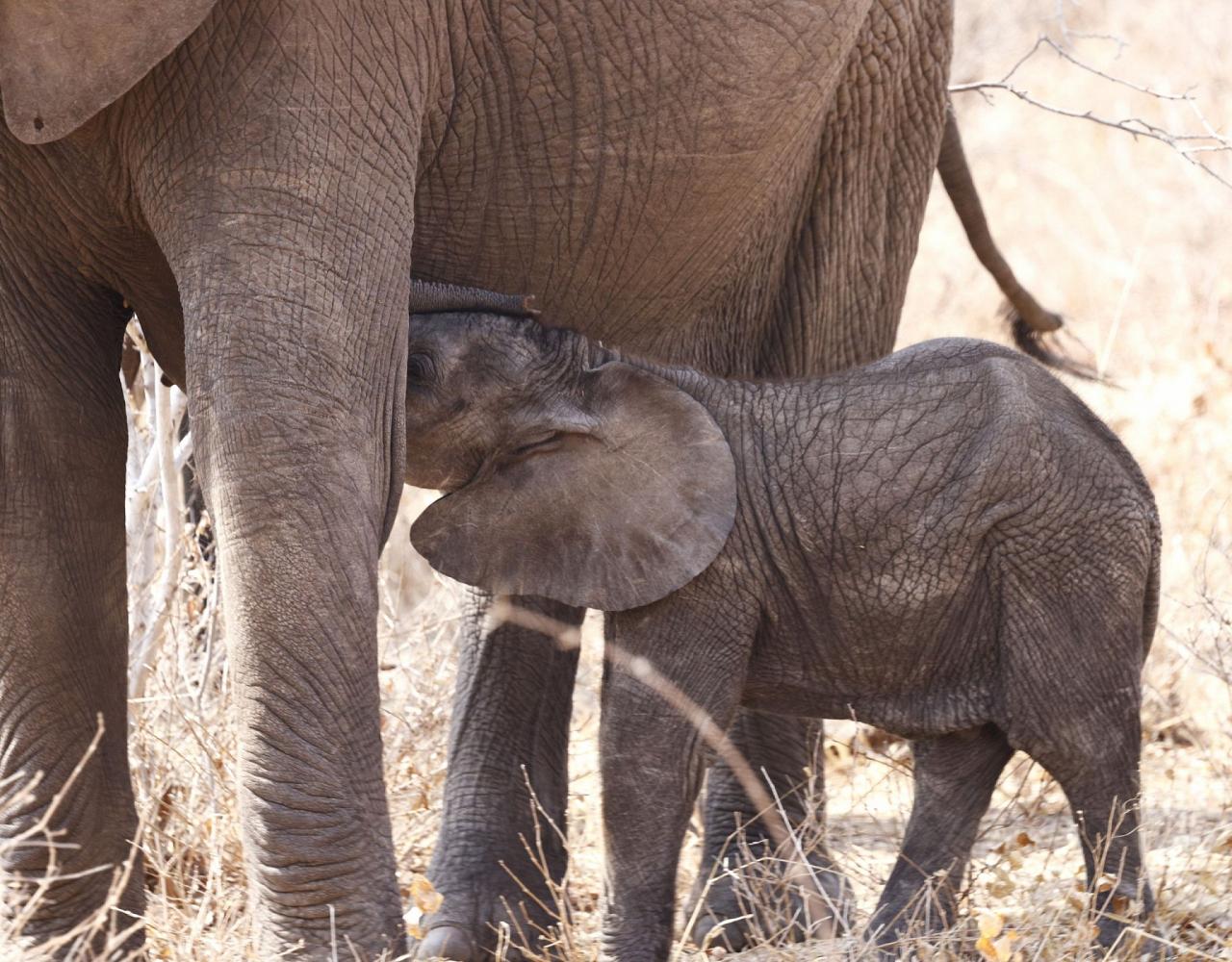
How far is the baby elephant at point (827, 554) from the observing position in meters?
3.08

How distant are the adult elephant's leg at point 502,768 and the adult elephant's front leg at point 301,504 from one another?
3.22ft

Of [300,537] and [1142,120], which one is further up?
[1142,120]

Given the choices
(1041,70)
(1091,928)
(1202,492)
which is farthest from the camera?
(1041,70)

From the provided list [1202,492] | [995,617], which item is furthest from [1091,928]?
[1202,492]

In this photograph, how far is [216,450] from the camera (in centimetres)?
264

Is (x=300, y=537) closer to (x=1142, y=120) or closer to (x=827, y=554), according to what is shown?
(x=827, y=554)

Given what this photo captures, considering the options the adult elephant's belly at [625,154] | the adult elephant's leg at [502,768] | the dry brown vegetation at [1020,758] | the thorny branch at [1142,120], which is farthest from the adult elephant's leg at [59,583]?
the thorny branch at [1142,120]

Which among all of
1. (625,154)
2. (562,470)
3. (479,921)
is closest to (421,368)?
(562,470)

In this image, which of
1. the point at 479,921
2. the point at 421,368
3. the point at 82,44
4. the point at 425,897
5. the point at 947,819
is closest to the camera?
the point at 82,44

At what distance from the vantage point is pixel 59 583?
10.2 feet

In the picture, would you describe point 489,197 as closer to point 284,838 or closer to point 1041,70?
point 284,838

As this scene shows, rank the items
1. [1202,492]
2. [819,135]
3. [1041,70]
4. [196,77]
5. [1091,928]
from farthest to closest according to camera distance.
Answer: [1041,70], [1202,492], [819,135], [1091,928], [196,77]

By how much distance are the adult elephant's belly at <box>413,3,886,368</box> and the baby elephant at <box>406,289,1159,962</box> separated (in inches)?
5.5

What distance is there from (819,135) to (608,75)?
0.79 meters
